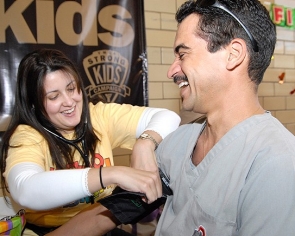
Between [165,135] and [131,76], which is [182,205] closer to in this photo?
[165,135]

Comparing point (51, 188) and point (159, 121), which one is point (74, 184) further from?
point (159, 121)

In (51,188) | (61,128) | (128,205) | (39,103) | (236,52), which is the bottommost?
(128,205)

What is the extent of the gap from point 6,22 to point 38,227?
1.44 metres

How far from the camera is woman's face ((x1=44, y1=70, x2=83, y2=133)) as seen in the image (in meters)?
1.66

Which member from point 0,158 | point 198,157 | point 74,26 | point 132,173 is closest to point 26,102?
point 0,158

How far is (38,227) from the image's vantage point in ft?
5.87

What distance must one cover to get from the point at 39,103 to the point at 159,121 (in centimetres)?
59

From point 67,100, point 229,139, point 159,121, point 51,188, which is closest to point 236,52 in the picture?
point 229,139

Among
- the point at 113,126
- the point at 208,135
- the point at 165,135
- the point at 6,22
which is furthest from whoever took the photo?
the point at 6,22

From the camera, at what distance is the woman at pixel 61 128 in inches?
59.9

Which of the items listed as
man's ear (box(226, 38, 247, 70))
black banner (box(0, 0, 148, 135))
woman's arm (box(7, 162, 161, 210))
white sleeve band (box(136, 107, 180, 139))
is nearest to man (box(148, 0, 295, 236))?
man's ear (box(226, 38, 247, 70))

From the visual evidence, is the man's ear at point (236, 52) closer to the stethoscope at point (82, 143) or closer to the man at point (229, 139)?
the man at point (229, 139)

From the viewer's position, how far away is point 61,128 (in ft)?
5.93

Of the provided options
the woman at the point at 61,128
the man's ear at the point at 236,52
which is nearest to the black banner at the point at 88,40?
the woman at the point at 61,128
